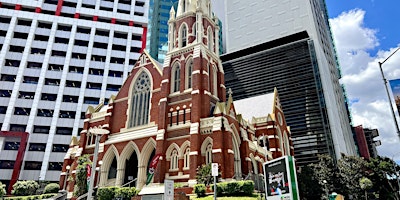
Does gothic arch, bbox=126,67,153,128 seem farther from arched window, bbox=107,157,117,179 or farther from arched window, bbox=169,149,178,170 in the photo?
arched window, bbox=169,149,178,170

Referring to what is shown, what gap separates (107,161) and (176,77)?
491 inches

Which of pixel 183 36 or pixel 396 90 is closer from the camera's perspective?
pixel 396 90

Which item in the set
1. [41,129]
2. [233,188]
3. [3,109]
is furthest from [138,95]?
[3,109]

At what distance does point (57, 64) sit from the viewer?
67562 mm

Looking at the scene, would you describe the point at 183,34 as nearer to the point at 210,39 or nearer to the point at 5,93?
the point at 210,39

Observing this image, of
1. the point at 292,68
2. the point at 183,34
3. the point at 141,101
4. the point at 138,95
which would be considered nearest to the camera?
the point at 141,101

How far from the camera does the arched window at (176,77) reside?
113 ft

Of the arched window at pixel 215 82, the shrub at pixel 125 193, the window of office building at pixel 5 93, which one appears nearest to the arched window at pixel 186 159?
the shrub at pixel 125 193

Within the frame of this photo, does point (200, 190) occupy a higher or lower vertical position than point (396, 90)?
Result: lower

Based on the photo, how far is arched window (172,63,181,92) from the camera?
3459 cm

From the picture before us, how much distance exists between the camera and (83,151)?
1487 inches

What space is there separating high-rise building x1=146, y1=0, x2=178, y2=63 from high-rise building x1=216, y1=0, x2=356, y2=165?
1982 centimetres

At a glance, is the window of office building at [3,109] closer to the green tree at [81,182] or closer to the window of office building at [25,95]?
the window of office building at [25,95]

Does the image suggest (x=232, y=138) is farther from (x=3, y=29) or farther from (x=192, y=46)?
(x=3, y=29)
